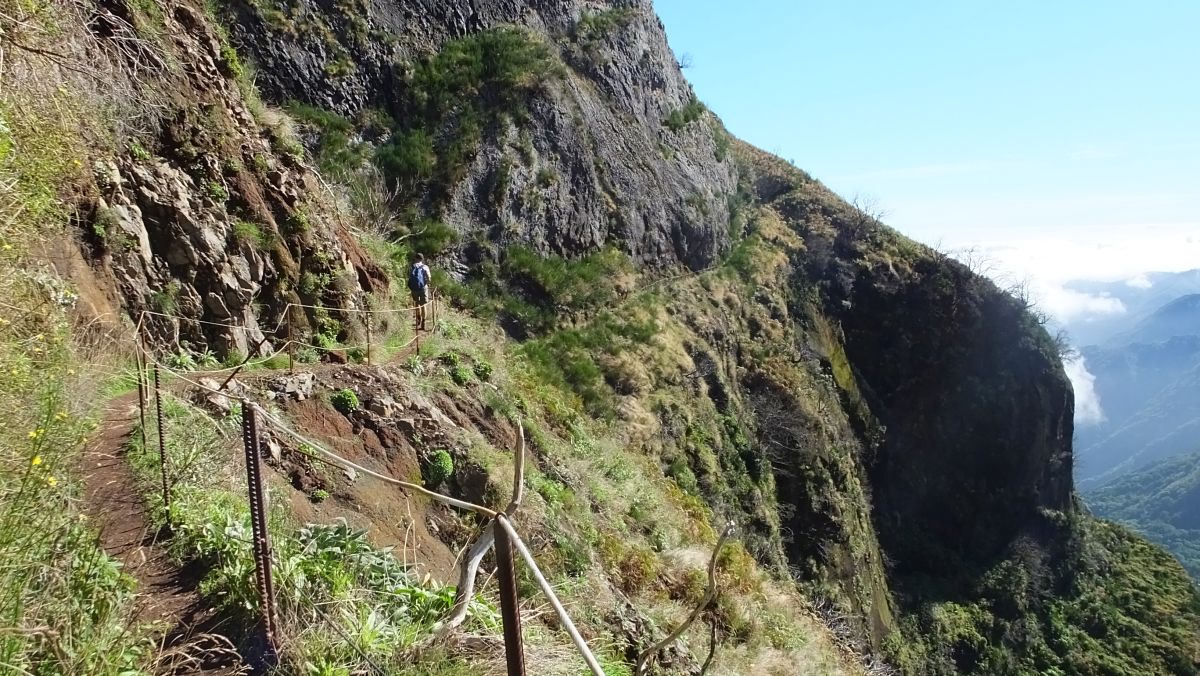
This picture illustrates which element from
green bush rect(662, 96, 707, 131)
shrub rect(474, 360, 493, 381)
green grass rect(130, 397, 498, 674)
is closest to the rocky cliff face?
shrub rect(474, 360, 493, 381)

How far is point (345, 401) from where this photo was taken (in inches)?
321

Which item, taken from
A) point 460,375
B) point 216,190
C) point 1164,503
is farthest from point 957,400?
point 1164,503

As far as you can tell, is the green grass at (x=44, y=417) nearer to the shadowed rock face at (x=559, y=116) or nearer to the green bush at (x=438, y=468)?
the green bush at (x=438, y=468)

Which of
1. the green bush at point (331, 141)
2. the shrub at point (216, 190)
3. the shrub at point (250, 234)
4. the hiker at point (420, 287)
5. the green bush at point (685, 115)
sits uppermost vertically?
the green bush at point (685, 115)

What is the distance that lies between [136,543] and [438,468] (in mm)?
4445

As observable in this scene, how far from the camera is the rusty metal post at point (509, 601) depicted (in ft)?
8.05

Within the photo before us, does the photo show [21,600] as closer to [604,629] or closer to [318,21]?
[604,629]

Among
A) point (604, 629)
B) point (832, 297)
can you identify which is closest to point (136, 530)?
point (604, 629)

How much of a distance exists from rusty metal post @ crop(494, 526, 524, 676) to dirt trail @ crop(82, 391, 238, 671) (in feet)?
5.42

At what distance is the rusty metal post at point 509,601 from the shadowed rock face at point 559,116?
17317 millimetres

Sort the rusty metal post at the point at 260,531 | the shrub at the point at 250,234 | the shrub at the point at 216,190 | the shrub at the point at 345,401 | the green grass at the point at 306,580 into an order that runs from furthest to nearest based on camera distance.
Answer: the shrub at the point at 250,234
the shrub at the point at 216,190
the shrub at the point at 345,401
the green grass at the point at 306,580
the rusty metal post at the point at 260,531

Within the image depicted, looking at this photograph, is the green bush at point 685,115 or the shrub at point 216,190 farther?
the green bush at point 685,115

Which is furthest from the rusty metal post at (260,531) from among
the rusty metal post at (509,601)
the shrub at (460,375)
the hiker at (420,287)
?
the hiker at (420,287)

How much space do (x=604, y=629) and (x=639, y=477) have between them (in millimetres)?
9258
